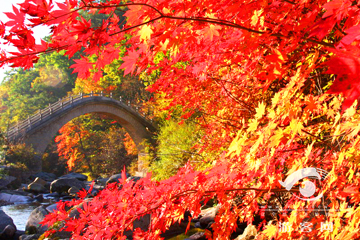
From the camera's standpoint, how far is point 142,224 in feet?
18.7

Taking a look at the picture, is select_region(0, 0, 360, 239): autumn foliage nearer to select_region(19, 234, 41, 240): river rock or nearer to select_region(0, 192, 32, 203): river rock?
select_region(19, 234, 41, 240): river rock

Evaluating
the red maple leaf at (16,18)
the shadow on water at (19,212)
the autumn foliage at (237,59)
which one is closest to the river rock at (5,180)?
the shadow on water at (19,212)

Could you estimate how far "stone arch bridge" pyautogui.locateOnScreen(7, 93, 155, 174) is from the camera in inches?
653

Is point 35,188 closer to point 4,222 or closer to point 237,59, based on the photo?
point 4,222

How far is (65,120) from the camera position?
1827cm

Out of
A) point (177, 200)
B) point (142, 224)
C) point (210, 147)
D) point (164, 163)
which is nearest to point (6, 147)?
point (164, 163)

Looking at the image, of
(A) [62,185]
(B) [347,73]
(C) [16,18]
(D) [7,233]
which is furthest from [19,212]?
(B) [347,73]

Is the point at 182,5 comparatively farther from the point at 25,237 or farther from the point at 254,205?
the point at 25,237

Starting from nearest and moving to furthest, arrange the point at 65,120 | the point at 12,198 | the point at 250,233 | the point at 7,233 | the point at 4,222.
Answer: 1. the point at 250,233
2. the point at 7,233
3. the point at 4,222
4. the point at 12,198
5. the point at 65,120

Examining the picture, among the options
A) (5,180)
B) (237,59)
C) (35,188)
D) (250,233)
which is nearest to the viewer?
(237,59)

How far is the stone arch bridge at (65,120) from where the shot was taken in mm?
16578

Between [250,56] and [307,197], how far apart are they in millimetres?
1144

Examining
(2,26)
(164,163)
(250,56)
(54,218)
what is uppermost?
(164,163)

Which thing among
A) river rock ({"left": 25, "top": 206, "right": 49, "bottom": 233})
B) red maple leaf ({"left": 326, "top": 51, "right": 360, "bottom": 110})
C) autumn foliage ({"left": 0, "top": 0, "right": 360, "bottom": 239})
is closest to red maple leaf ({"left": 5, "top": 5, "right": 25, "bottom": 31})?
autumn foliage ({"left": 0, "top": 0, "right": 360, "bottom": 239})
